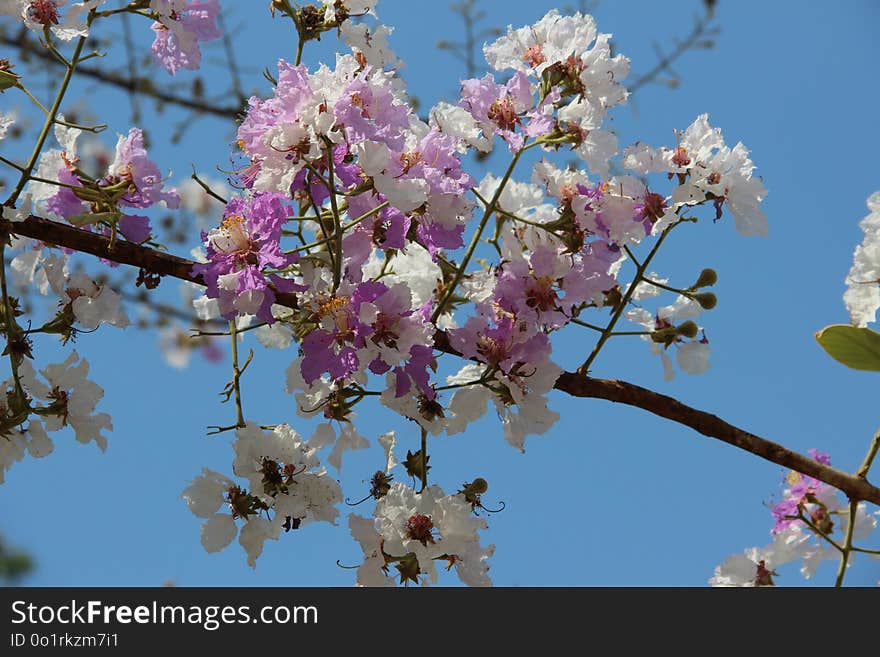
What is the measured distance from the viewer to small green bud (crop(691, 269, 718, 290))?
1.22 metres

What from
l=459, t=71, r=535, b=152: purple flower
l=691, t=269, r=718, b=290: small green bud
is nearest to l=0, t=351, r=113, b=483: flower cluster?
l=459, t=71, r=535, b=152: purple flower

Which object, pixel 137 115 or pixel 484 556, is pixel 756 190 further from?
pixel 137 115

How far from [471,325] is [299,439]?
0.24m

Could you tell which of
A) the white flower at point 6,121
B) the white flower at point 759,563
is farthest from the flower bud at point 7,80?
the white flower at point 759,563

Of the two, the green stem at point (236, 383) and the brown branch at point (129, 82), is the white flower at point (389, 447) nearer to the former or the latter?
the green stem at point (236, 383)

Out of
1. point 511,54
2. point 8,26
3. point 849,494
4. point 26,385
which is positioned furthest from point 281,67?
point 8,26

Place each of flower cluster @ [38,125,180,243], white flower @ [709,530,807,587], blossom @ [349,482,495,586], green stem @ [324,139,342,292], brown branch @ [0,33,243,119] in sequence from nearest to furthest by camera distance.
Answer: green stem @ [324,139,342,292] → blossom @ [349,482,495,586] → flower cluster @ [38,125,180,243] → white flower @ [709,530,807,587] → brown branch @ [0,33,243,119]

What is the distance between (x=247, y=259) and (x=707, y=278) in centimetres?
58

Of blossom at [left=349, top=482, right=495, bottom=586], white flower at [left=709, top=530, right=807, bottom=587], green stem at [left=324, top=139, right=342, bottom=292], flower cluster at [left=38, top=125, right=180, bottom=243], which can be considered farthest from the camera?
white flower at [left=709, top=530, right=807, bottom=587]

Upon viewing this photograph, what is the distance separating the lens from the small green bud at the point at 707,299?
4.02ft

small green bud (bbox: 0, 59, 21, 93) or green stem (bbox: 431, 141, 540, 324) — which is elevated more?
small green bud (bbox: 0, 59, 21, 93)

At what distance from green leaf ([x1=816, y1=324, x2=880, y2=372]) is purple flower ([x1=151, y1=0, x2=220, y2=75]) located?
2.58 ft

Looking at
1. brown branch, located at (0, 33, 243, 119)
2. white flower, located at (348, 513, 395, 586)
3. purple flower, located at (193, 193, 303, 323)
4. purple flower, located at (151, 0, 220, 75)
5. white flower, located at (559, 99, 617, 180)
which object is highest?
brown branch, located at (0, 33, 243, 119)

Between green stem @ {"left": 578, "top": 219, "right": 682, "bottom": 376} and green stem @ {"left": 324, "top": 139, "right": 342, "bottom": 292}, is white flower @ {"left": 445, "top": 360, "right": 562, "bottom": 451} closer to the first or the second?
green stem @ {"left": 578, "top": 219, "right": 682, "bottom": 376}
